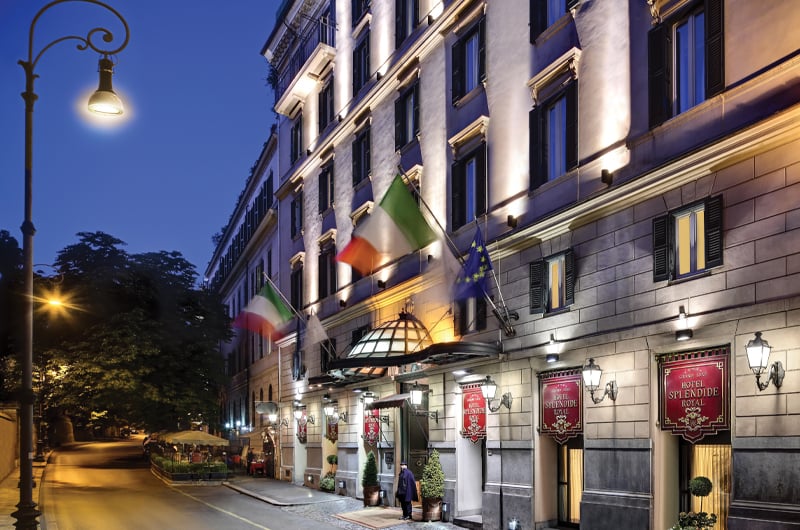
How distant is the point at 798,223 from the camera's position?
13.2 meters

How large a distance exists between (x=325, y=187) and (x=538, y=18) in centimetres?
1822

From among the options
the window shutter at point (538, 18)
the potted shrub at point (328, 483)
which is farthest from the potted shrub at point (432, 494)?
the window shutter at point (538, 18)

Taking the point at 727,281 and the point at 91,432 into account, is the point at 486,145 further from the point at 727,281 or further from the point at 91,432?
the point at 91,432

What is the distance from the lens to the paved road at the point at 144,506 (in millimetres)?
24297

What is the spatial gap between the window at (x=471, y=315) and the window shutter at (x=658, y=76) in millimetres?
7998

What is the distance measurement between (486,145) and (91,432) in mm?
95881

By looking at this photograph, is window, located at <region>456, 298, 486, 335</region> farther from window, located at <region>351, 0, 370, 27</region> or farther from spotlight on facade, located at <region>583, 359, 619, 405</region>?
window, located at <region>351, 0, 370, 27</region>

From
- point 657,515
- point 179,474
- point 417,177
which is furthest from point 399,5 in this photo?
point 179,474

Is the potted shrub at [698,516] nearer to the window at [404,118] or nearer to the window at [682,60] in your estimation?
the window at [682,60]

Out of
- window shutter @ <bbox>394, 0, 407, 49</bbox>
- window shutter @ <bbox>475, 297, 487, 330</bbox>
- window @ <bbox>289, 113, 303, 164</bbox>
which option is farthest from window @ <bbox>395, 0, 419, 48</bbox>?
window @ <bbox>289, 113, 303, 164</bbox>

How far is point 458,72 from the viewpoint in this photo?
25.3 metres

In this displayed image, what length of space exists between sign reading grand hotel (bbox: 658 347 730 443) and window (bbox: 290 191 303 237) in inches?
1069

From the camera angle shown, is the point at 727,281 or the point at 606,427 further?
the point at 606,427

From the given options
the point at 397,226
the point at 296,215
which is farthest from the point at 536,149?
the point at 296,215
